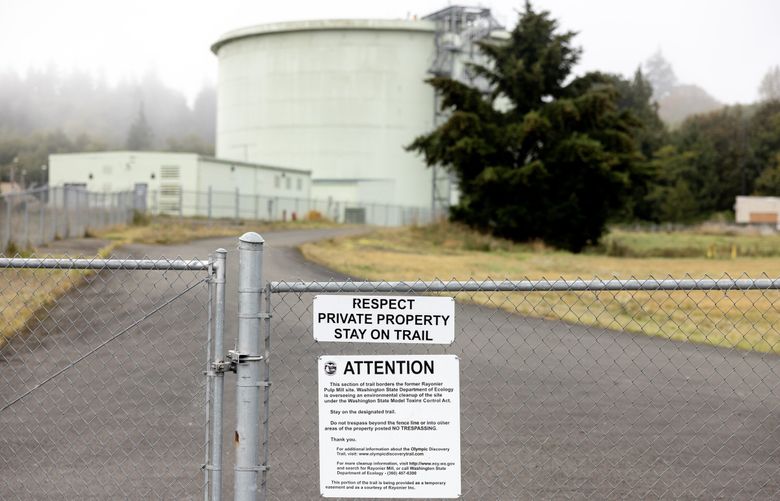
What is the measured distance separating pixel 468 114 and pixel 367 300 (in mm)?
32337

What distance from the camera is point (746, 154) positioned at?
8906cm

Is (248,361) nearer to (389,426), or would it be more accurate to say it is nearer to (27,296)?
(389,426)

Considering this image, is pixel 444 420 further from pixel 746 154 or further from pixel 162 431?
pixel 746 154

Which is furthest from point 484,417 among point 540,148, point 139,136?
point 139,136

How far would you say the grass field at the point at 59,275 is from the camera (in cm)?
1289

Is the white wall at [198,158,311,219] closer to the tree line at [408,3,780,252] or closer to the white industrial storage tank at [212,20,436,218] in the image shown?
the white industrial storage tank at [212,20,436,218]

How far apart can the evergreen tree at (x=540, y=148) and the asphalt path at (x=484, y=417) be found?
2266cm

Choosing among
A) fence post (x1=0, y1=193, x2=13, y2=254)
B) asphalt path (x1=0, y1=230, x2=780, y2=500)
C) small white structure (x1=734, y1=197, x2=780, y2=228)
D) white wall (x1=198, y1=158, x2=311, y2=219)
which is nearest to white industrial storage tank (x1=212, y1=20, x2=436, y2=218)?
white wall (x1=198, y1=158, x2=311, y2=219)

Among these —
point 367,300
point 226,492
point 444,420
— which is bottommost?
point 226,492

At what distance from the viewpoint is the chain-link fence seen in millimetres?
23203

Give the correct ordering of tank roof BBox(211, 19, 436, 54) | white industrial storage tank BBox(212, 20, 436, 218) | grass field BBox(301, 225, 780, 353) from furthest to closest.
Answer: white industrial storage tank BBox(212, 20, 436, 218)
tank roof BBox(211, 19, 436, 54)
grass field BBox(301, 225, 780, 353)

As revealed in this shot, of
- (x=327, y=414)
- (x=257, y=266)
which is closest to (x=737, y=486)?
(x=327, y=414)

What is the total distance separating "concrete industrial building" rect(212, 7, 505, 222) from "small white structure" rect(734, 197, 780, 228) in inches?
1173

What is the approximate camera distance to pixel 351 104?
6359cm
